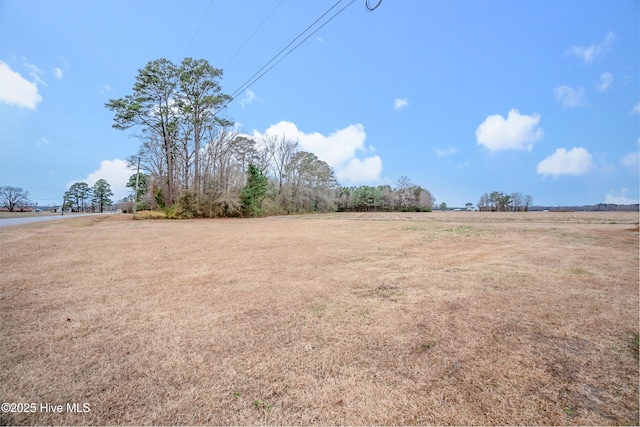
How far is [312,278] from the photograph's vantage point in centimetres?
452

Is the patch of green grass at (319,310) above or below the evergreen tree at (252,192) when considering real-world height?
below

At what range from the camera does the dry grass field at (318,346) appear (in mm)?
1668

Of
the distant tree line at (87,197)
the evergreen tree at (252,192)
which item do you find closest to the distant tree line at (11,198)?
the distant tree line at (87,197)

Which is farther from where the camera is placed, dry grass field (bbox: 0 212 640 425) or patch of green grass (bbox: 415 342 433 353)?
patch of green grass (bbox: 415 342 433 353)

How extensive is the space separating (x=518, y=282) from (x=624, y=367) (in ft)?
7.79

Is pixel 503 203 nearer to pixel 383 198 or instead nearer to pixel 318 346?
pixel 383 198

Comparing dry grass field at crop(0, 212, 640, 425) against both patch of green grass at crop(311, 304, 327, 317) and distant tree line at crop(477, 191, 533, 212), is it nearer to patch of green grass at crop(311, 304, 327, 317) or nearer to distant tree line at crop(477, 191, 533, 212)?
patch of green grass at crop(311, 304, 327, 317)

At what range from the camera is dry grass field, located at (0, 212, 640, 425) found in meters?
1.67

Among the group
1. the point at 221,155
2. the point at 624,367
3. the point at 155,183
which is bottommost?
the point at 624,367

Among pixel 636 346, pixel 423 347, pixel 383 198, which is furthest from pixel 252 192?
pixel 383 198

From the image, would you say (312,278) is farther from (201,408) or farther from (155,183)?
(155,183)

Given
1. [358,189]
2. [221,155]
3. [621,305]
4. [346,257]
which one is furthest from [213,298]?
[358,189]

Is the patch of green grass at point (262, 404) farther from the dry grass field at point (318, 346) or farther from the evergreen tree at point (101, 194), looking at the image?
the evergreen tree at point (101, 194)

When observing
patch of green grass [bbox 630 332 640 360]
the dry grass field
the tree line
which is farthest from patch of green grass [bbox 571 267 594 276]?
the tree line
